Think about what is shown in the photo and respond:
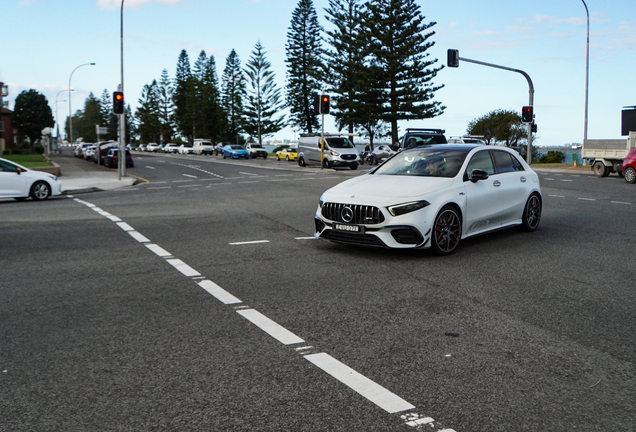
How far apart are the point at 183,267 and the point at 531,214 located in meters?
5.98

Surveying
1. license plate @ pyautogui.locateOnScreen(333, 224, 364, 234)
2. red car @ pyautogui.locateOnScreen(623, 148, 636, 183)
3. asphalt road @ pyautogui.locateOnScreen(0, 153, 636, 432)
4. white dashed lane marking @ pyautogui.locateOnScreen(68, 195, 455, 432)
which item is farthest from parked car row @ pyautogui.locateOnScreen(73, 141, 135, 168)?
white dashed lane marking @ pyautogui.locateOnScreen(68, 195, 455, 432)

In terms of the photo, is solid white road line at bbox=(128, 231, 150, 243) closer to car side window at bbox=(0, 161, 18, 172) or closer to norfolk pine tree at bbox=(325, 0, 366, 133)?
car side window at bbox=(0, 161, 18, 172)

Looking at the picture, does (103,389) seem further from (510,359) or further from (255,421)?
(510,359)

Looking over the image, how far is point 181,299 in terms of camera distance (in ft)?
20.0

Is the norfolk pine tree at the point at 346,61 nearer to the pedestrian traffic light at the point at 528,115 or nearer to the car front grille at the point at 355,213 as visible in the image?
the pedestrian traffic light at the point at 528,115

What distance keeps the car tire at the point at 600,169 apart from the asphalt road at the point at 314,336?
66.7ft

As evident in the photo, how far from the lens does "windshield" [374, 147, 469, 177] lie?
356 inches

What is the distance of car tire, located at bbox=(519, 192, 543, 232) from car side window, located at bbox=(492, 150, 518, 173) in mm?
709

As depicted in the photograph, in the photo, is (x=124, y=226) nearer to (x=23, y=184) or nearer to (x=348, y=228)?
(x=348, y=228)

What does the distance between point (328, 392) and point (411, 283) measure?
3144 millimetres

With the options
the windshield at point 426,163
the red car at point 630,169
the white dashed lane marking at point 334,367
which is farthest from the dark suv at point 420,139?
the white dashed lane marking at point 334,367

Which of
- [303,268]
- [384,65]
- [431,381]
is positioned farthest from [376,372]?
[384,65]

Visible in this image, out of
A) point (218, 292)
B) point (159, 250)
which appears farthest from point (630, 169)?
point (218, 292)

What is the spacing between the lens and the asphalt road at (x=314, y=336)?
3.53 metres
